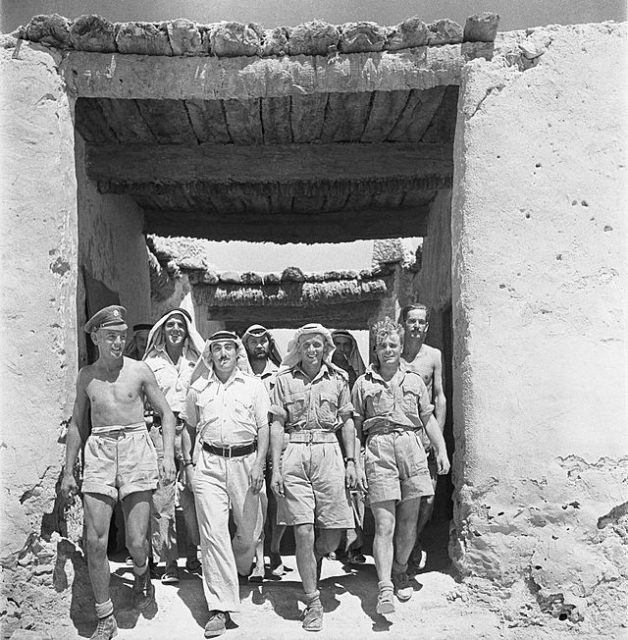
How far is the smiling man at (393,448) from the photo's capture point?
478cm

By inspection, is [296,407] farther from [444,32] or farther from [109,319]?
[444,32]

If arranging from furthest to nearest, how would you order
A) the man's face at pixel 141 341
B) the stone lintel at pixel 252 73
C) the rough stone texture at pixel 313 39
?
1. the man's face at pixel 141 341
2. the stone lintel at pixel 252 73
3. the rough stone texture at pixel 313 39

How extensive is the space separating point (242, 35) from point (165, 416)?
2.38 meters

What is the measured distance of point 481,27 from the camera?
510 cm

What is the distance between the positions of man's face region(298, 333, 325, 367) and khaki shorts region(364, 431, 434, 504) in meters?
0.57

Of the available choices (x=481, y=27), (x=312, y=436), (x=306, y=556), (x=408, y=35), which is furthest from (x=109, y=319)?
(x=481, y=27)

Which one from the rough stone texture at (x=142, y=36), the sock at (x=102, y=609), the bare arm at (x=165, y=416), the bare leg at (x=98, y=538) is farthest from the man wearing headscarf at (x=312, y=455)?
the rough stone texture at (x=142, y=36)

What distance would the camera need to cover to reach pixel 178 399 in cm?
529

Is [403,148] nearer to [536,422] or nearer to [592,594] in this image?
[536,422]

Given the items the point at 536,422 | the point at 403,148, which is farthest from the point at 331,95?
the point at 536,422

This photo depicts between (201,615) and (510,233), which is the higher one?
(510,233)

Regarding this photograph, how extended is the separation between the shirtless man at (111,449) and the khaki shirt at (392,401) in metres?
1.12

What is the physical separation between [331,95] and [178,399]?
93.3 inches

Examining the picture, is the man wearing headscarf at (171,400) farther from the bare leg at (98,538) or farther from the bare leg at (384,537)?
the bare leg at (384,537)
